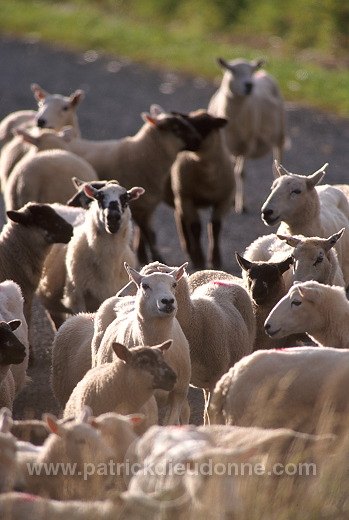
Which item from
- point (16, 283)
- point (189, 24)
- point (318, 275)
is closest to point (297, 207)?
point (318, 275)

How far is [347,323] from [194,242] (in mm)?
4880

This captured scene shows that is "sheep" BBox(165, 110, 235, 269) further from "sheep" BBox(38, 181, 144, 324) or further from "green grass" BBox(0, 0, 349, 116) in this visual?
"green grass" BBox(0, 0, 349, 116)

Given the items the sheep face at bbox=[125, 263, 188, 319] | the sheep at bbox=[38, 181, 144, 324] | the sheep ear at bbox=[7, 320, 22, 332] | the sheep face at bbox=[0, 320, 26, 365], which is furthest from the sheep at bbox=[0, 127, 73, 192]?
the sheep face at bbox=[125, 263, 188, 319]

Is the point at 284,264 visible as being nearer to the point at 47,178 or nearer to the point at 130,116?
the point at 47,178

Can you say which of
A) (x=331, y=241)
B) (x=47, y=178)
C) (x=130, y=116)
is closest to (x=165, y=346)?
(x=331, y=241)

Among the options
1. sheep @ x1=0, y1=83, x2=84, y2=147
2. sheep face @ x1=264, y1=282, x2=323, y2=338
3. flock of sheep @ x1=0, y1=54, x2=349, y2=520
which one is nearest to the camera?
flock of sheep @ x1=0, y1=54, x2=349, y2=520

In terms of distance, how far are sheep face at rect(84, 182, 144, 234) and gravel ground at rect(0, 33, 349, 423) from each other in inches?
46.5

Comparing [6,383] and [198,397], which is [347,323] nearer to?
[198,397]

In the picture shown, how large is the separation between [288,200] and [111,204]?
132 centimetres

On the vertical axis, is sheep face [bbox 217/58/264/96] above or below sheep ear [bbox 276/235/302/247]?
below

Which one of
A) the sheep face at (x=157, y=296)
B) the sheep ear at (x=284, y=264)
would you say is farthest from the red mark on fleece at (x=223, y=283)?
the sheep face at (x=157, y=296)

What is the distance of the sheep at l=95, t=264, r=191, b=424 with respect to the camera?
19.3ft

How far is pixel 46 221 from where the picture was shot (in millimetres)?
7969

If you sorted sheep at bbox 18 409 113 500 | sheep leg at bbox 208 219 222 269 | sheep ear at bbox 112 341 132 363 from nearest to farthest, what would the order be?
sheep at bbox 18 409 113 500
sheep ear at bbox 112 341 132 363
sheep leg at bbox 208 219 222 269
